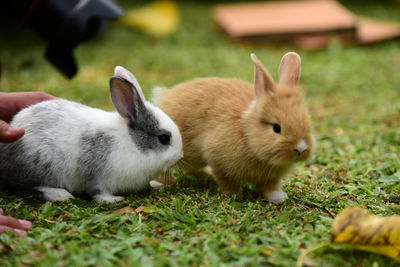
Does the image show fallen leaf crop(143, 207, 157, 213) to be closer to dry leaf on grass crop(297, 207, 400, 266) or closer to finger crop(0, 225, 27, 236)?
finger crop(0, 225, 27, 236)

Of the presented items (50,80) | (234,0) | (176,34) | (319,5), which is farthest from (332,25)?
(50,80)

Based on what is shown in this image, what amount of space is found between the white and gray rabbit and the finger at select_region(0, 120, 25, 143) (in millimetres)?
179

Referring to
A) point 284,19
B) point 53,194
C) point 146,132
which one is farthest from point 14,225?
point 284,19

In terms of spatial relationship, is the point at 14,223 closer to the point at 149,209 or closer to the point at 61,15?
the point at 149,209

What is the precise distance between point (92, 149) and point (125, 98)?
46 centimetres

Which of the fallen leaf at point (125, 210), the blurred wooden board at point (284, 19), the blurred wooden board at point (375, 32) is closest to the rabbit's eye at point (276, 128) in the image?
the fallen leaf at point (125, 210)

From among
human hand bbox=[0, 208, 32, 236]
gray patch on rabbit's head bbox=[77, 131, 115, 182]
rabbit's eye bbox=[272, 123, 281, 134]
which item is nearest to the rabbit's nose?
rabbit's eye bbox=[272, 123, 281, 134]

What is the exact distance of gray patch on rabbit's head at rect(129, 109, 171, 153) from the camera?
134 inches

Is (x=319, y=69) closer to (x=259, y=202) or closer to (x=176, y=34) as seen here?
(x=176, y=34)

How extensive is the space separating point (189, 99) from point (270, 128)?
0.90 meters

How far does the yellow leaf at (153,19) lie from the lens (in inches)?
365

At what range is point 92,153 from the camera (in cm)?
333

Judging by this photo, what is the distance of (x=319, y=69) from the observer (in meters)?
7.30

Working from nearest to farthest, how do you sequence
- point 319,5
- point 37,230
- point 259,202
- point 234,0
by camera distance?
point 37,230, point 259,202, point 319,5, point 234,0
